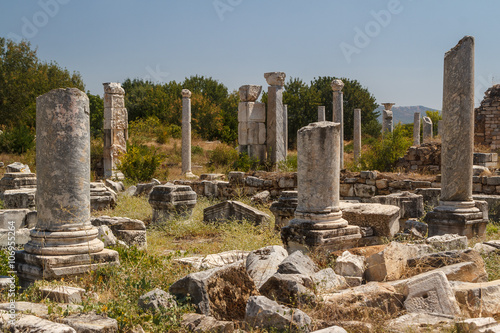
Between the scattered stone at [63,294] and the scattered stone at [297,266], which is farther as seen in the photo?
the scattered stone at [297,266]

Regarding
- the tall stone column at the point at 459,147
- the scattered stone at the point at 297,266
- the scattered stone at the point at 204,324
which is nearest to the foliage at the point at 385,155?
the tall stone column at the point at 459,147

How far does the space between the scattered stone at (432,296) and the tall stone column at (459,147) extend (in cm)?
349

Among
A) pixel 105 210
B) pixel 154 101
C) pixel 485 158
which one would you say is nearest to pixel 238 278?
pixel 105 210

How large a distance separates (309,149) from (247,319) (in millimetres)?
3430

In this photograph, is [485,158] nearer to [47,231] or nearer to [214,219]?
[214,219]

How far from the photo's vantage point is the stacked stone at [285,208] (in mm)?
9477

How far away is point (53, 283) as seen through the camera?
5.27 m

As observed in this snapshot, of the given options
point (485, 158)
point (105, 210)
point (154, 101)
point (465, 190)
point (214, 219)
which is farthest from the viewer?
point (154, 101)

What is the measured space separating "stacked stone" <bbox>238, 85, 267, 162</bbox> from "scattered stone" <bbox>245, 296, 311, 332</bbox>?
41.6ft

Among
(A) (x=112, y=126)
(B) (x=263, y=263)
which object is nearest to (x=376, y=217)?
(B) (x=263, y=263)

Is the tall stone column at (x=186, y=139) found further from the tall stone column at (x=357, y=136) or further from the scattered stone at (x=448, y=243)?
the scattered stone at (x=448, y=243)

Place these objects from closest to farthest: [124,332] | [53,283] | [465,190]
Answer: [124,332]
[53,283]
[465,190]

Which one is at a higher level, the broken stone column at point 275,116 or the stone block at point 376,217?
the broken stone column at point 275,116

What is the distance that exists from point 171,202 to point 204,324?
20.9ft
